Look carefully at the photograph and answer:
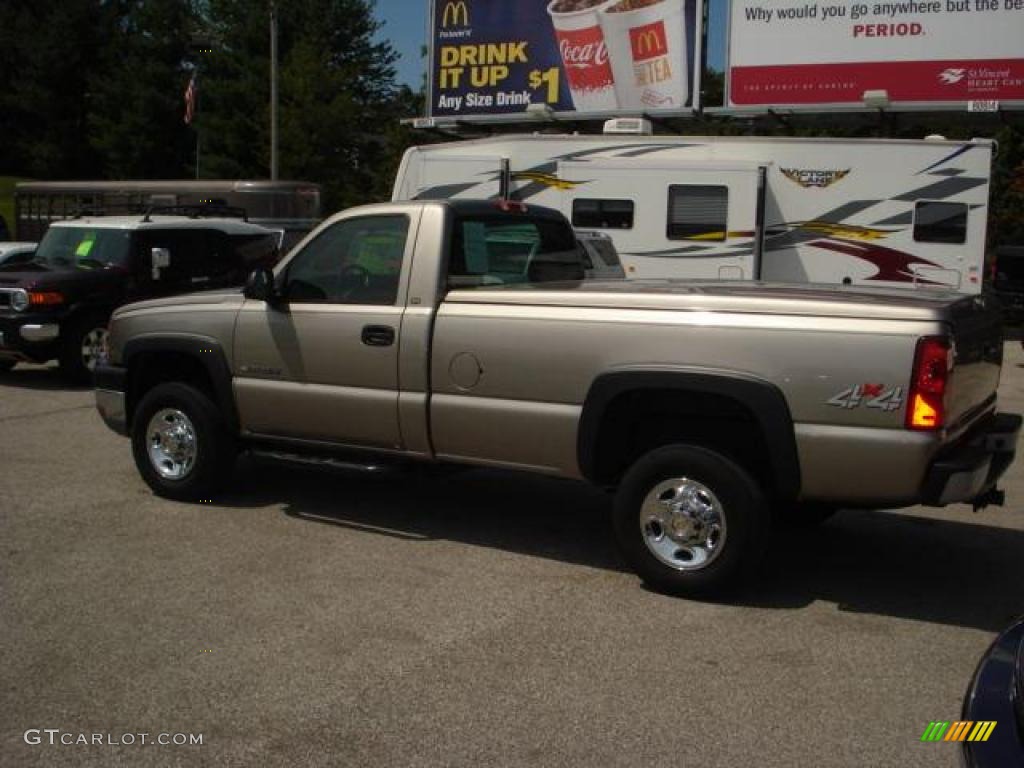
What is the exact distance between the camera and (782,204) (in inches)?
561

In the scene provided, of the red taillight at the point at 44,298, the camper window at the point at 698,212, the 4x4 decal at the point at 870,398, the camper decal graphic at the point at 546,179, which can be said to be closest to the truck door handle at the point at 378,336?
the 4x4 decal at the point at 870,398

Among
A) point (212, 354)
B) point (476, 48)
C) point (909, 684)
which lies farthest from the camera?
point (476, 48)

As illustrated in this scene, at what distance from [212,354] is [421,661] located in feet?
9.70

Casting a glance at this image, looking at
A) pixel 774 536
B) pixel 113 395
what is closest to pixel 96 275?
pixel 113 395

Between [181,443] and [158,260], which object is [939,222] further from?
[181,443]

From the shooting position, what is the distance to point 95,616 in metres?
5.08

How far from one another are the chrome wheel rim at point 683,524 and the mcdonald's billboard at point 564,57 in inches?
639

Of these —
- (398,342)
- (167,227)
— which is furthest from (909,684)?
(167,227)

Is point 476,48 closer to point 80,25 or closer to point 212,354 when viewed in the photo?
point 212,354

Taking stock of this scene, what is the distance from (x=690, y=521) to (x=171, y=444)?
3.46 m

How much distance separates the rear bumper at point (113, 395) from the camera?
289 inches

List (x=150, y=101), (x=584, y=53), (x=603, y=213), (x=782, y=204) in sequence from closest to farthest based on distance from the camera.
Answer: (x=782, y=204), (x=603, y=213), (x=584, y=53), (x=150, y=101)

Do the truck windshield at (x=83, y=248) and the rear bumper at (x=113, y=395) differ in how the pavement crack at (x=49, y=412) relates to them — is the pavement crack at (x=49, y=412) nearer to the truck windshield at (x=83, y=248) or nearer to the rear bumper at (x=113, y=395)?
the truck windshield at (x=83, y=248)

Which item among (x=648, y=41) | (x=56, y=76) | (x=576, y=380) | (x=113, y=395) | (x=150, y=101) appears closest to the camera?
(x=576, y=380)
